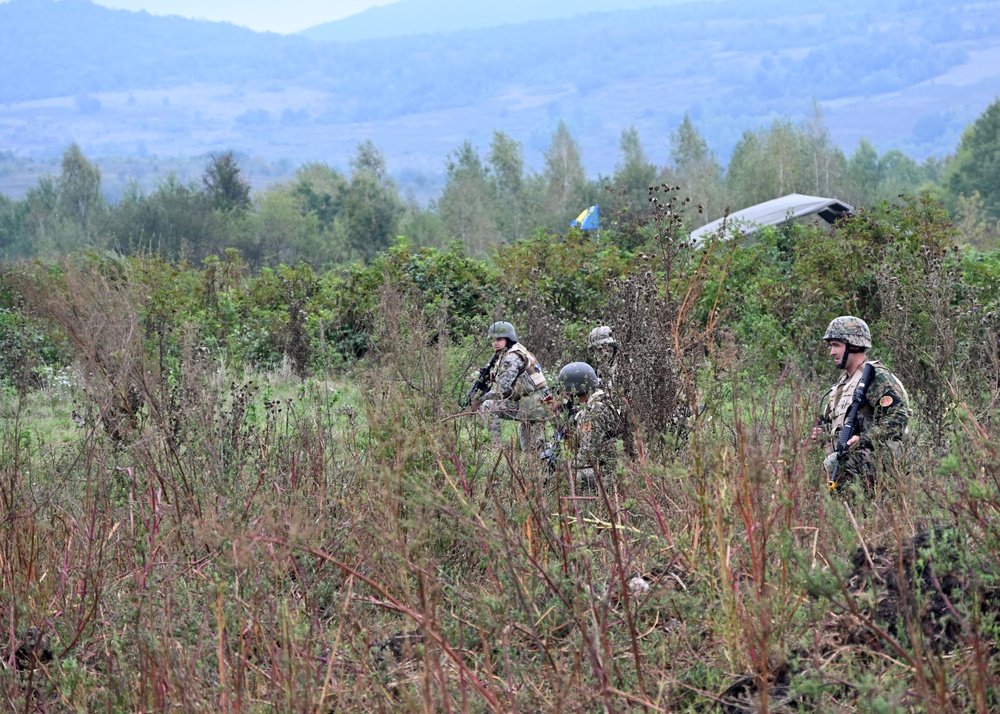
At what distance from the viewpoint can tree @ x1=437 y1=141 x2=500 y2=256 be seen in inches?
2665

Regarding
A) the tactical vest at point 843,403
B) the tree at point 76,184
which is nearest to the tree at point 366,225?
the tree at point 76,184

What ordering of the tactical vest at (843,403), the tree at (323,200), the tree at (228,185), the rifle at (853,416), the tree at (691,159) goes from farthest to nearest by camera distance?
the tree at (691,159) < the tree at (323,200) < the tree at (228,185) < the tactical vest at (843,403) < the rifle at (853,416)

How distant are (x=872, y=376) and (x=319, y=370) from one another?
27.8ft

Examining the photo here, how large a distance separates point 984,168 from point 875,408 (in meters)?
65.9

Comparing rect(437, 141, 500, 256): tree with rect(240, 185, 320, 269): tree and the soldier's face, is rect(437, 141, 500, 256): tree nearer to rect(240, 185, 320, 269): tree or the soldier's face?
rect(240, 185, 320, 269): tree

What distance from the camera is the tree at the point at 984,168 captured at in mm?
64000

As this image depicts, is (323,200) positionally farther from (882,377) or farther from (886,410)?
(886,410)

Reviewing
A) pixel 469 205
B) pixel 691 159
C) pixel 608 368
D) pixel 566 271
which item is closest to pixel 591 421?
pixel 608 368

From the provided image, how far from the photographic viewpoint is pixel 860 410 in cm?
597

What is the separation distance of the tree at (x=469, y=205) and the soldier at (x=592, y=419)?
5617cm

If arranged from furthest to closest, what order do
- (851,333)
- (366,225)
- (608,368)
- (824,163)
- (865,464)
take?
(824,163) < (366,225) < (608,368) < (851,333) < (865,464)

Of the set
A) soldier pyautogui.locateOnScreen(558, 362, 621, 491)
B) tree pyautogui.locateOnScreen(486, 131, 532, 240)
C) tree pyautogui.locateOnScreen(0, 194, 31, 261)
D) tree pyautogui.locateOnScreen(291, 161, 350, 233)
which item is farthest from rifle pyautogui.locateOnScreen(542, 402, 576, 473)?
tree pyautogui.locateOnScreen(0, 194, 31, 261)

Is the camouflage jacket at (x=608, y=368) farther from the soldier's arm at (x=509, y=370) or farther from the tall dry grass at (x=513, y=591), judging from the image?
the tall dry grass at (x=513, y=591)

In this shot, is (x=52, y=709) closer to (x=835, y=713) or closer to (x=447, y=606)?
(x=447, y=606)
